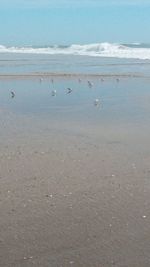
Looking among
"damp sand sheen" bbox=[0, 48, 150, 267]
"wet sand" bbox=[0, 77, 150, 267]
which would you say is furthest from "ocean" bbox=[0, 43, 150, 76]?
"wet sand" bbox=[0, 77, 150, 267]

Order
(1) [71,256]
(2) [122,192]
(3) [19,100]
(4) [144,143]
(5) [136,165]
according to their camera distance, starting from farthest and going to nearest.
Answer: (3) [19,100] < (4) [144,143] < (5) [136,165] < (2) [122,192] < (1) [71,256]

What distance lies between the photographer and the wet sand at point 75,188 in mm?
5242

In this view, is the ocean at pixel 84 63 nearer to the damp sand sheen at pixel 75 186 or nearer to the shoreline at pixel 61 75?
the shoreline at pixel 61 75

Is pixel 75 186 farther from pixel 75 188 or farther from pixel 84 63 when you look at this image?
pixel 84 63

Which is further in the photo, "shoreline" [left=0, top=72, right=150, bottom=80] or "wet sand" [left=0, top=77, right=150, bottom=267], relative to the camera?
"shoreline" [left=0, top=72, right=150, bottom=80]

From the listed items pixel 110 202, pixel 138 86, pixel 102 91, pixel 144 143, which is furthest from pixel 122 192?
pixel 138 86

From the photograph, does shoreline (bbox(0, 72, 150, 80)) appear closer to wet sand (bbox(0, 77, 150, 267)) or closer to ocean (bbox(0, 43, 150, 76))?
ocean (bbox(0, 43, 150, 76))

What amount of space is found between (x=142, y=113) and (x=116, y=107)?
52.6 inches

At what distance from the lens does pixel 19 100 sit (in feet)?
57.3

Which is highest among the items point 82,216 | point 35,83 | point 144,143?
point 82,216

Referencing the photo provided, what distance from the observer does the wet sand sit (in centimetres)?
524

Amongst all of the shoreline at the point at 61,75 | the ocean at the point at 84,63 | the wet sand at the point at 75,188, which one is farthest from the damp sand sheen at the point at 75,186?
the ocean at the point at 84,63

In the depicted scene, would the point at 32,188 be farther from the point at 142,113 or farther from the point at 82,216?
the point at 142,113

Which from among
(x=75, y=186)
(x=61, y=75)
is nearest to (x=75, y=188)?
(x=75, y=186)
